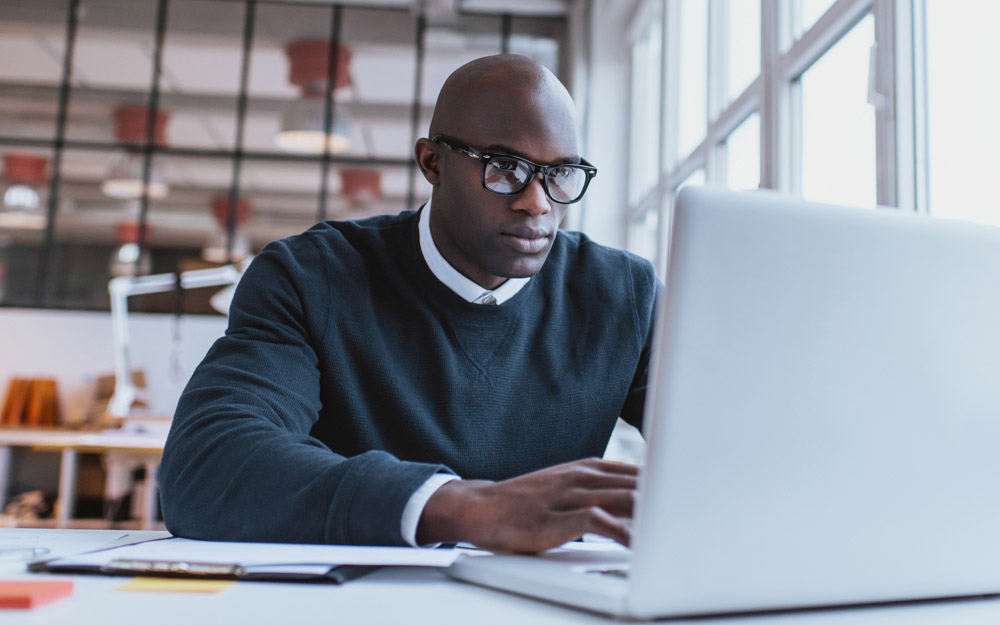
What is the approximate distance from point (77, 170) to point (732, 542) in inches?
262

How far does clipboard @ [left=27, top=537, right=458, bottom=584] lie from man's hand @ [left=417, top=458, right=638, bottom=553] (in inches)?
1.6

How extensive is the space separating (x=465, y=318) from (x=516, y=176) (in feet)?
0.75

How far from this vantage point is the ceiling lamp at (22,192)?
6.08m

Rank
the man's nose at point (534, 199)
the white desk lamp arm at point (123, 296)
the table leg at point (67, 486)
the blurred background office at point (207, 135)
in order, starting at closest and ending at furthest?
1. the man's nose at point (534, 199)
2. the table leg at point (67, 486)
3. the white desk lamp arm at point (123, 296)
4. the blurred background office at point (207, 135)

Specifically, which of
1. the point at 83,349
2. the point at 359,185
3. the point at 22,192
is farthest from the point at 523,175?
the point at 22,192

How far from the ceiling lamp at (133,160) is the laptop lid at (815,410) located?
638cm

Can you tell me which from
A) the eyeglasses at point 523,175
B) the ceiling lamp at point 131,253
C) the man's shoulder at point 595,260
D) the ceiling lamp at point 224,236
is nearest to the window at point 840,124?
the man's shoulder at point 595,260

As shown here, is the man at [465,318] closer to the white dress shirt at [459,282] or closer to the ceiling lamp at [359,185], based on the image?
the white dress shirt at [459,282]

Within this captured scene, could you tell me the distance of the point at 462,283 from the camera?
1.29m

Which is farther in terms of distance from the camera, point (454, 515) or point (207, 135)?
point (207, 135)

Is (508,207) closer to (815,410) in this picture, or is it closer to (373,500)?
(373,500)

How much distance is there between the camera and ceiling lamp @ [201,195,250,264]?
6.33 metres

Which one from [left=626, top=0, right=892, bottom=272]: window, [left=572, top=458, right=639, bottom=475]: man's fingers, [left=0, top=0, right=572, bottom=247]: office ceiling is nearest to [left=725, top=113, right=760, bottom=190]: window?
[left=626, top=0, right=892, bottom=272]: window

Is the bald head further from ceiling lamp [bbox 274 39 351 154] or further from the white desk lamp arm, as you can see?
ceiling lamp [bbox 274 39 351 154]
